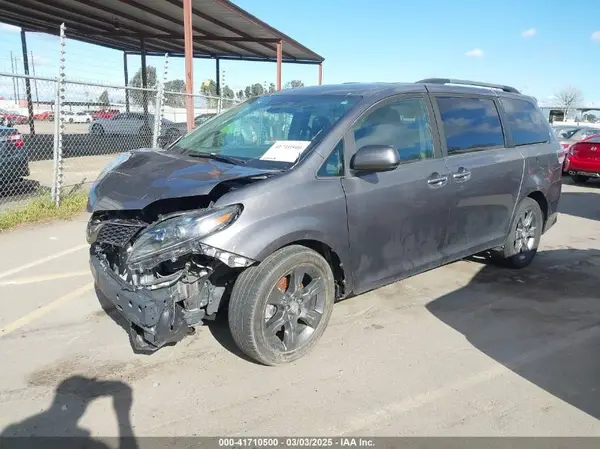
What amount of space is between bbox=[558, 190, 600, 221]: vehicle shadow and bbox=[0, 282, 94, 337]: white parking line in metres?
8.00

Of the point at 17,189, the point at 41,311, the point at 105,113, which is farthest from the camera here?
the point at 105,113

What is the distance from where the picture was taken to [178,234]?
2.86 meters

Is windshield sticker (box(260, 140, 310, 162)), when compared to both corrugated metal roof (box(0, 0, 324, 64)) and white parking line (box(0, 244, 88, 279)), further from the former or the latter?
corrugated metal roof (box(0, 0, 324, 64))

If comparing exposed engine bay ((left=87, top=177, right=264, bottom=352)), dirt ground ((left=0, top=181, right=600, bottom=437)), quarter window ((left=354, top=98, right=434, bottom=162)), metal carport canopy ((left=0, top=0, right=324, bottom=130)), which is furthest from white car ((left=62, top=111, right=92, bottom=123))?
quarter window ((left=354, top=98, right=434, bottom=162))

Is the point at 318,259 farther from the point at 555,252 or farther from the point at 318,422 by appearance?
the point at 555,252

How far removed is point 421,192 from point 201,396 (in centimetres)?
224

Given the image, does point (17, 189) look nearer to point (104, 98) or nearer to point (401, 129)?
point (104, 98)

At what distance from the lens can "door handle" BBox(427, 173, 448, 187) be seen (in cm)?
398

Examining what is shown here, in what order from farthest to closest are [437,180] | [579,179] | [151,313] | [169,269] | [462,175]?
[579,179] < [462,175] < [437,180] < [169,269] < [151,313]

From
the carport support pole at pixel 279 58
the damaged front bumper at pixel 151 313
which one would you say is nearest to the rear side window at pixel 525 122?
the damaged front bumper at pixel 151 313

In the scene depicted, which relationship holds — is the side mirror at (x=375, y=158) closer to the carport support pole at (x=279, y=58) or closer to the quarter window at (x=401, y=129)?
the quarter window at (x=401, y=129)

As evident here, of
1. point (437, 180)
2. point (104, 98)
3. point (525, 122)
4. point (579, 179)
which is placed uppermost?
point (104, 98)

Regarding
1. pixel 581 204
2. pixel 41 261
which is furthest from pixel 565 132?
pixel 41 261

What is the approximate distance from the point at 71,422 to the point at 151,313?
720 millimetres
